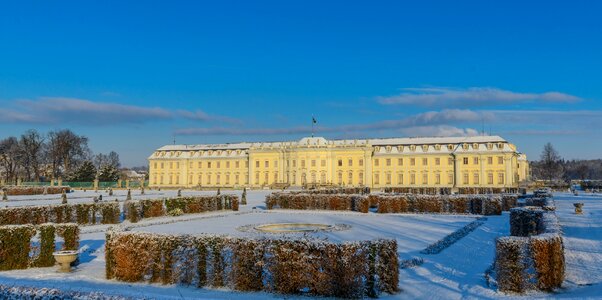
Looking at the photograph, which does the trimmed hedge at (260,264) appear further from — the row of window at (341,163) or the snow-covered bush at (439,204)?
the row of window at (341,163)

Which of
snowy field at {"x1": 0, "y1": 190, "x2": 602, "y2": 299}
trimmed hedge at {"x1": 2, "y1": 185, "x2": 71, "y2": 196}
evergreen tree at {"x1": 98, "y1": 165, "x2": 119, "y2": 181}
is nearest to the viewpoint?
snowy field at {"x1": 0, "y1": 190, "x2": 602, "y2": 299}

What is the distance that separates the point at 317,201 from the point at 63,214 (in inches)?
626

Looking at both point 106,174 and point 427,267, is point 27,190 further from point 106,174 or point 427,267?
point 427,267

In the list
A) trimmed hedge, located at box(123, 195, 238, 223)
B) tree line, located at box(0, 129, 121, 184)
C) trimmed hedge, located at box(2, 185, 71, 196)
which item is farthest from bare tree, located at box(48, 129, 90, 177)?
trimmed hedge, located at box(123, 195, 238, 223)

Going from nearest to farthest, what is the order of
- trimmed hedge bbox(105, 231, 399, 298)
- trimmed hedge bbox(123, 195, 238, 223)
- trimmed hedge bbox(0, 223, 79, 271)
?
1. trimmed hedge bbox(105, 231, 399, 298)
2. trimmed hedge bbox(0, 223, 79, 271)
3. trimmed hedge bbox(123, 195, 238, 223)

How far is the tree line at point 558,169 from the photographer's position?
3434 inches

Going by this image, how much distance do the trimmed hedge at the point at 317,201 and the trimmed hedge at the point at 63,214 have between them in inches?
462

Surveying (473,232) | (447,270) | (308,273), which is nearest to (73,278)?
(308,273)

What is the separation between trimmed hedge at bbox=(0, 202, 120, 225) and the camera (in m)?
20.7

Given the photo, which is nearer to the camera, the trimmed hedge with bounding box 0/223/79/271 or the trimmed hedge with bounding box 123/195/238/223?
the trimmed hedge with bounding box 0/223/79/271

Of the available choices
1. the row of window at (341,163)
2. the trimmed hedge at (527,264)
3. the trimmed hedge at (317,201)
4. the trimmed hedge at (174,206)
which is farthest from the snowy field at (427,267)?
the row of window at (341,163)

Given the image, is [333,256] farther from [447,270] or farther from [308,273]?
[447,270]

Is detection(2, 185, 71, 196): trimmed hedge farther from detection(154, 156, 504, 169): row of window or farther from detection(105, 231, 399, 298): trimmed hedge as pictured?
detection(105, 231, 399, 298): trimmed hedge

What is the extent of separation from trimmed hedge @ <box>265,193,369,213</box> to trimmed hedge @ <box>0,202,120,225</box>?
11.7m
